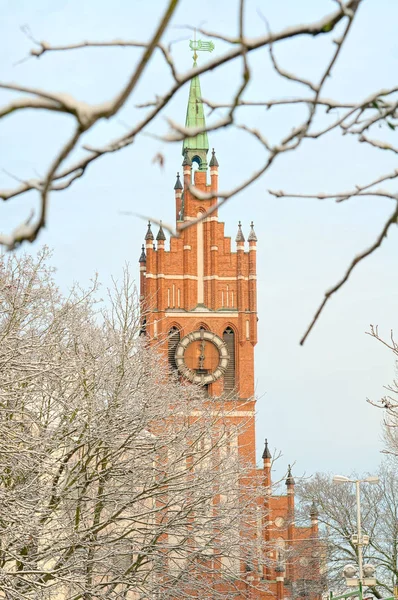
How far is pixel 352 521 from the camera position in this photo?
175ft

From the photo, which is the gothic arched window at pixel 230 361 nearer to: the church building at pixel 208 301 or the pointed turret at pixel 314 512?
the church building at pixel 208 301

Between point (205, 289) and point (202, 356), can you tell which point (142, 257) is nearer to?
point (205, 289)

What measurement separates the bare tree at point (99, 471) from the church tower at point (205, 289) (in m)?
28.9

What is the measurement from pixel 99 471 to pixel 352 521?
33559mm

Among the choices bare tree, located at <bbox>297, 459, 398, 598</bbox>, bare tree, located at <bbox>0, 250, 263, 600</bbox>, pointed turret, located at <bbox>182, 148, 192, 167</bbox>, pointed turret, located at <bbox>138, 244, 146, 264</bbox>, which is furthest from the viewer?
pointed turret, located at <bbox>138, 244, 146, 264</bbox>

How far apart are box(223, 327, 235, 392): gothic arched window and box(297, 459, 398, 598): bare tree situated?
5909 millimetres

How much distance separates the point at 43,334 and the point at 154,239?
36.1 metres

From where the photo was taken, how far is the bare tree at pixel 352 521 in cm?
4969

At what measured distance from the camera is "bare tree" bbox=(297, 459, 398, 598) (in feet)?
163

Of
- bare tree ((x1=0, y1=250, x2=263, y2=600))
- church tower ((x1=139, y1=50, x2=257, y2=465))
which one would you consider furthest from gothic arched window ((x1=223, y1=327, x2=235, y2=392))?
bare tree ((x1=0, y1=250, x2=263, y2=600))

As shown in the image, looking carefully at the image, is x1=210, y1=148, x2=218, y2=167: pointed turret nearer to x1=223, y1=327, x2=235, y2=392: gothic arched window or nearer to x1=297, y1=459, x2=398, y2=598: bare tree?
x1=223, y1=327, x2=235, y2=392: gothic arched window

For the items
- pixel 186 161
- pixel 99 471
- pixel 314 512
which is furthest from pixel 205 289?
pixel 99 471

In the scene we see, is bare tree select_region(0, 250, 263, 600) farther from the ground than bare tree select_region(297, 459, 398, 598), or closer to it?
closer to it

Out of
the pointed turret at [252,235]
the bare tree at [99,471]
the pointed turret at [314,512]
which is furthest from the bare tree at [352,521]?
the bare tree at [99,471]
